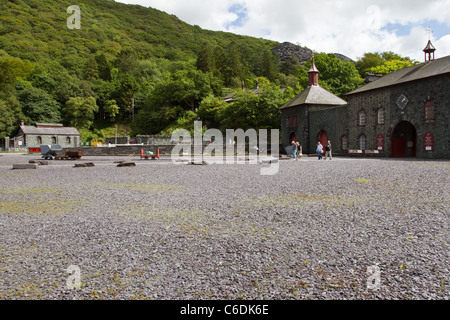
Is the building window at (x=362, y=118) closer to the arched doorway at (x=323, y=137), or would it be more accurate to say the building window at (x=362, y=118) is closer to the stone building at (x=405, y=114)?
the stone building at (x=405, y=114)

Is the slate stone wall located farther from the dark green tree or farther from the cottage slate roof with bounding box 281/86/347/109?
the dark green tree

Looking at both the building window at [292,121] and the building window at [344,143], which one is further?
the building window at [292,121]

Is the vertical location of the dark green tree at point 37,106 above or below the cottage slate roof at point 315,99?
above

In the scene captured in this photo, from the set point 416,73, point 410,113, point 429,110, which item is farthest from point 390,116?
point 416,73

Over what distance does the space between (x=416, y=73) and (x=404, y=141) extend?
5.92 m

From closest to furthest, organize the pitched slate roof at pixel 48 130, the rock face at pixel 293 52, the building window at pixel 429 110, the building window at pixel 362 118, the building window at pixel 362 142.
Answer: the building window at pixel 429 110 → the building window at pixel 362 118 → the building window at pixel 362 142 → the pitched slate roof at pixel 48 130 → the rock face at pixel 293 52

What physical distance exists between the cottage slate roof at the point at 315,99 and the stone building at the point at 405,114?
A: 6545 mm

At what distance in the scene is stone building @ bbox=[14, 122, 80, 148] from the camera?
60.1 m

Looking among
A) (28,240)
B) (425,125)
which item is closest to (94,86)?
(425,125)

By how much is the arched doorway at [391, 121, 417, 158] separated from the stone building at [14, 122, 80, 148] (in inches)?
2032

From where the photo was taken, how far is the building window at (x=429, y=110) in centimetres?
2658

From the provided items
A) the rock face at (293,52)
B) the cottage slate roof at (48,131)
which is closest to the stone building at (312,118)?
the cottage slate roof at (48,131)

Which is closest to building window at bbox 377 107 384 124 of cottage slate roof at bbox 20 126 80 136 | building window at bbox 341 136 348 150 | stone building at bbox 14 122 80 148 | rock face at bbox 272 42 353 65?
building window at bbox 341 136 348 150

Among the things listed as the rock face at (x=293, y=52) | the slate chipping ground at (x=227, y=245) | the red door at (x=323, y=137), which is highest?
the rock face at (x=293, y=52)
